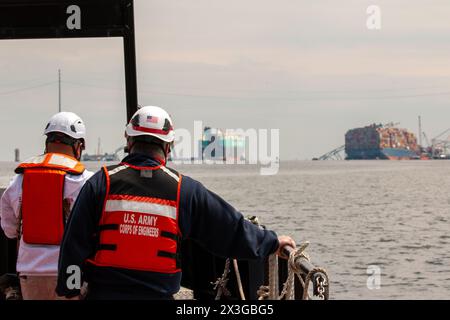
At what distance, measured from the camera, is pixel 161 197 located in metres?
4.16

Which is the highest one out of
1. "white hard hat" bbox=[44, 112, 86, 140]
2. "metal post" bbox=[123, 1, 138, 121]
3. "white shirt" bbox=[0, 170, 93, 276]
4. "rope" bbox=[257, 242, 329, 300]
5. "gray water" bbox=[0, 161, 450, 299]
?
"metal post" bbox=[123, 1, 138, 121]

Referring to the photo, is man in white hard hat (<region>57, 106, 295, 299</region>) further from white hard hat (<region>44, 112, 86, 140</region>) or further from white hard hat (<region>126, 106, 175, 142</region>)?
white hard hat (<region>44, 112, 86, 140</region>)

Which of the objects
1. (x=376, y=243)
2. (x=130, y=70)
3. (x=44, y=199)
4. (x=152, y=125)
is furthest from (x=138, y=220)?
(x=376, y=243)

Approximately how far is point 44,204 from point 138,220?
4.45ft

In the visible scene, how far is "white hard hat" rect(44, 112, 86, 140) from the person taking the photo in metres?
5.46

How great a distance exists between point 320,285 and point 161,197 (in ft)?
4.30

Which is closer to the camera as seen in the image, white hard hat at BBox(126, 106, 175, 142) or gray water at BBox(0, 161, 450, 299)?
white hard hat at BBox(126, 106, 175, 142)

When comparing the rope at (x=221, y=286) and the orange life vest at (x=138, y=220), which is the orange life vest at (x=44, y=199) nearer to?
the orange life vest at (x=138, y=220)

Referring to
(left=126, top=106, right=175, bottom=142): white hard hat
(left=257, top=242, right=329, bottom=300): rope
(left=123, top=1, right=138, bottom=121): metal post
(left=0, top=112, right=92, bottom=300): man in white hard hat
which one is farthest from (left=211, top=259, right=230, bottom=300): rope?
(left=126, top=106, right=175, bottom=142): white hard hat

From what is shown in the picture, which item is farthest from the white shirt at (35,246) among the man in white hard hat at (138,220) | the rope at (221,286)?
the rope at (221,286)

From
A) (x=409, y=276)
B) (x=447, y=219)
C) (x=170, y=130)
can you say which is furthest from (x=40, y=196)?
(x=447, y=219)

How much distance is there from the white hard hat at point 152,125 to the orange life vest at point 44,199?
1.16 metres

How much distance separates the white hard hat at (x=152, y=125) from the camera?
13.9 ft

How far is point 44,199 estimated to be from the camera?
524 centimetres
